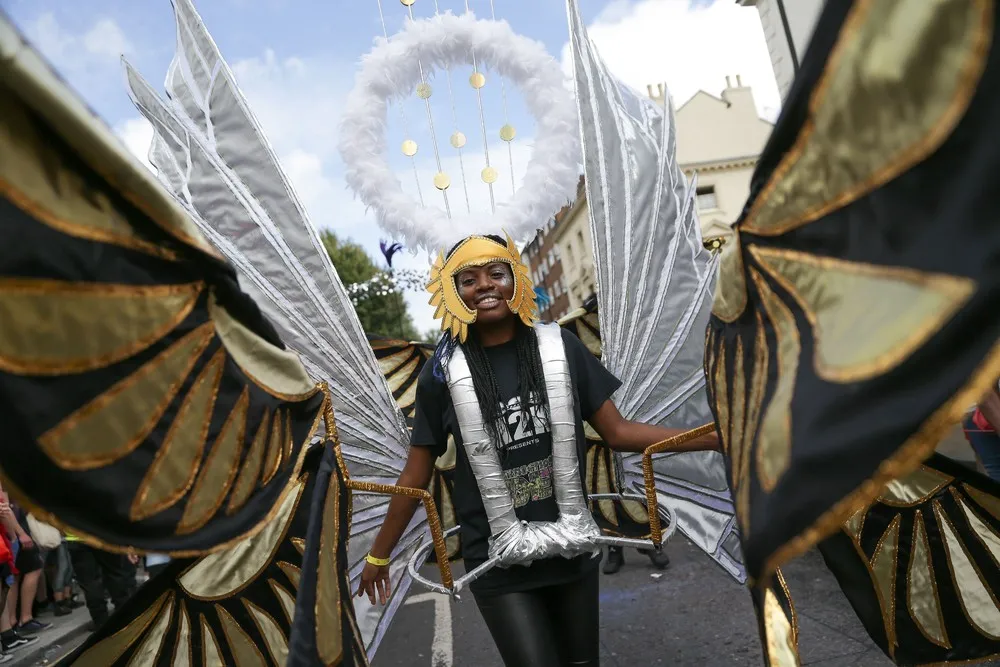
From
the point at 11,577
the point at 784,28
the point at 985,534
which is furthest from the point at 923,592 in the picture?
the point at 784,28

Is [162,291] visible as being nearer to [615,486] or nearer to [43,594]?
[615,486]

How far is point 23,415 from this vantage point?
1.17 m

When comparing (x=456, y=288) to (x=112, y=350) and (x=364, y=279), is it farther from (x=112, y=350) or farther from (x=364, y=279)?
(x=364, y=279)

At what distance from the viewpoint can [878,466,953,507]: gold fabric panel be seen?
6.48ft

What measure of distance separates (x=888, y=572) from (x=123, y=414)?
1.88m

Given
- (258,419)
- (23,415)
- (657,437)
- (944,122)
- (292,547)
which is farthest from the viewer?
(657,437)

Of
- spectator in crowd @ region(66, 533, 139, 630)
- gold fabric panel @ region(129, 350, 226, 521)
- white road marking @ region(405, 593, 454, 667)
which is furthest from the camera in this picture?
spectator in crowd @ region(66, 533, 139, 630)

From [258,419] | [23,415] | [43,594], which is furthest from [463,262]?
[43,594]

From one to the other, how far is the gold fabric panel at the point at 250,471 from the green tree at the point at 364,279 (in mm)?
25998

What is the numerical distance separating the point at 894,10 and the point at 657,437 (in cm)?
150

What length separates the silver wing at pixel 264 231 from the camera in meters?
2.37

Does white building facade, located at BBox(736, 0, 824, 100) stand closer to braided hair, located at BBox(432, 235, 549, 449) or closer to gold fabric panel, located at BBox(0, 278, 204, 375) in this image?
braided hair, located at BBox(432, 235, 549, 449)

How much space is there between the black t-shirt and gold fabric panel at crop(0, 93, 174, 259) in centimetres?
114

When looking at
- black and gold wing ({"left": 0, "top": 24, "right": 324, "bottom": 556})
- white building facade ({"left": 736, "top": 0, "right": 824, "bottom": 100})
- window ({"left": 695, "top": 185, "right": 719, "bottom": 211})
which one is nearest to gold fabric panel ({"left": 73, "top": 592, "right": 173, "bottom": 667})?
black and gold wing ({"left": 0, "top": 24, "right": 324, "bottom": 556})
